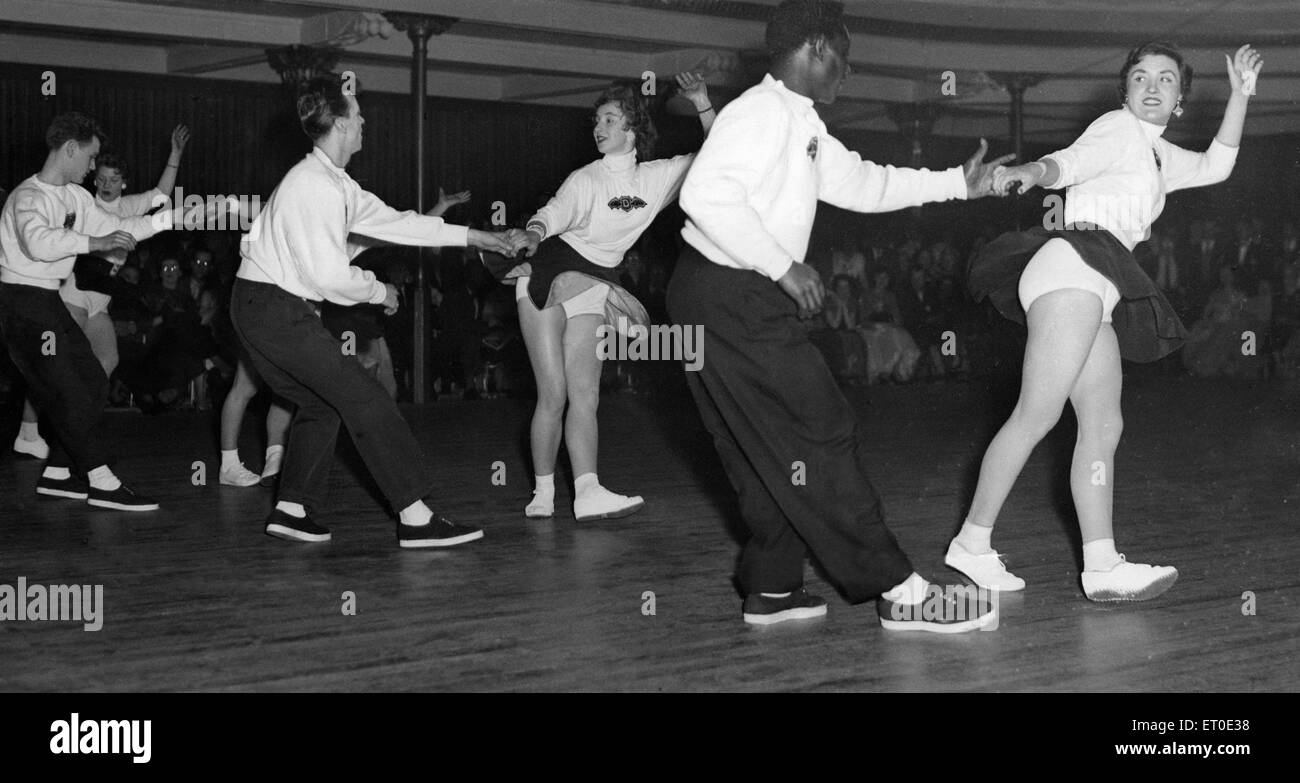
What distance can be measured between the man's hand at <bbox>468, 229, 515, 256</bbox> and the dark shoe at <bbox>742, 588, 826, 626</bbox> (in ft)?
Answer: 4.95

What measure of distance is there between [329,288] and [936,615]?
6.63 ft

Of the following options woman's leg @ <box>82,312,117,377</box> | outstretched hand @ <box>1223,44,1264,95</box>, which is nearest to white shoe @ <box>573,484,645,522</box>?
outstretched hand @ <box>1223,44,1264,95</box>

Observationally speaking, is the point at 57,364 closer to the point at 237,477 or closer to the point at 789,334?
the point at 237,477

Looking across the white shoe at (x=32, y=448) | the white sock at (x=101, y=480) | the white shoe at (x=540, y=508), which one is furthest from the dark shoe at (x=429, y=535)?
the white shoe at (x=32, y=448)

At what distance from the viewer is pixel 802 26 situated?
2.95 m

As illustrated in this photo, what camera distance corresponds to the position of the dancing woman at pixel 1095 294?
319 cm

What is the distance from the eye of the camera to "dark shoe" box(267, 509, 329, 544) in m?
4.18

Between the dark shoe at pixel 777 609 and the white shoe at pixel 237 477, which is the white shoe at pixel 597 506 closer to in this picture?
the dark shoe at pixel 777 609

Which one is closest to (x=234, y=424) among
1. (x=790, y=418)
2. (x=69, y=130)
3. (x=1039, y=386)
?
(x=69, y=130)

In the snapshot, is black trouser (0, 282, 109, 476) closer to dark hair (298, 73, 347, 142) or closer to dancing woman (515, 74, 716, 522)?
dark hair (298, 73, 347, 142)

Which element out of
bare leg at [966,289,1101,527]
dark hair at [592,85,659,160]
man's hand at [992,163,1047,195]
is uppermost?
dark hair at [592,85,659,160]

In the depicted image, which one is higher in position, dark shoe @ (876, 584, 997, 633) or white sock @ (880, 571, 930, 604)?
white sock @ (880, 571, 930, 604)
